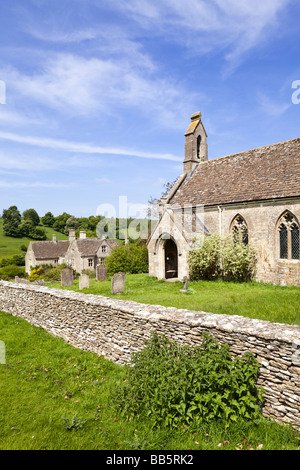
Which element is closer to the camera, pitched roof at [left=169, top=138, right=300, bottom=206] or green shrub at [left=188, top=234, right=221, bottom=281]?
pitched roof at [left=169, top=138, right=300, bottom=206]

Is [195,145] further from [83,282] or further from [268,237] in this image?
[83,282]

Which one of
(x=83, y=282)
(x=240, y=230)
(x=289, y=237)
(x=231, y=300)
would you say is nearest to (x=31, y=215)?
(x=83, y=282)

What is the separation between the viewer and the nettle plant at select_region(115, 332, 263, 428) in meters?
5.61

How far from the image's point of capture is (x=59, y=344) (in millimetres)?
10445

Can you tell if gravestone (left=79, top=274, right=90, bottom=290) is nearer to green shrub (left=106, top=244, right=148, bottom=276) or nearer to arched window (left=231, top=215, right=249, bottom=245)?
green shrub (left=106, top=244, right=148, bottom=276)

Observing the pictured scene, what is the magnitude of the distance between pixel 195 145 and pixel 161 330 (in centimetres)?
2271

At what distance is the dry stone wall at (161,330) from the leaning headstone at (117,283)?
4.62 m

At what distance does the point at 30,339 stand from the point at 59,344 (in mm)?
1387

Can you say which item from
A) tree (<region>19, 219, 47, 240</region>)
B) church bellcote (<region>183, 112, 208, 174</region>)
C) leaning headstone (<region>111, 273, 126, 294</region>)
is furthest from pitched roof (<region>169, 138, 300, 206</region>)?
tree (<region>19, 219, 47, 240</region>)

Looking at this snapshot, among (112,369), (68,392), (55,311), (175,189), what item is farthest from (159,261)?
(68,392)

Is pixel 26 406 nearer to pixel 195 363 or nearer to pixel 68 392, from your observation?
pixel 68 392

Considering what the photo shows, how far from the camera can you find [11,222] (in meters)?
93.4

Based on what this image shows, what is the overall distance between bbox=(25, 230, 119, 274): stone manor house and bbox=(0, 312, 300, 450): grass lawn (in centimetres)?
4412

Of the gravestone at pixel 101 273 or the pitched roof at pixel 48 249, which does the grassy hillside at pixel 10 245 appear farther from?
the gravestone at pixel 101 273
